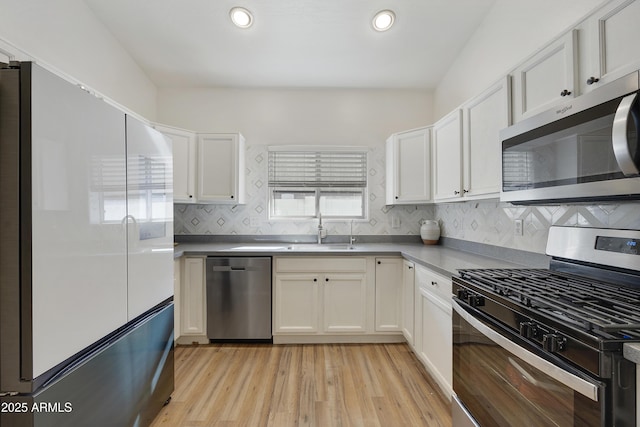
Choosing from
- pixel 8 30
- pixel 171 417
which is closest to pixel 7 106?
pixel 8 30

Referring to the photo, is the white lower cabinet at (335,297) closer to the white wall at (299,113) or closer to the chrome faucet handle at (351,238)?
the chrome faucet handle at (351,238)

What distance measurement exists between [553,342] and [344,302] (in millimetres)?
1961

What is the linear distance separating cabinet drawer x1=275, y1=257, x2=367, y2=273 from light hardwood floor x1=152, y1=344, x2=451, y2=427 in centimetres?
71

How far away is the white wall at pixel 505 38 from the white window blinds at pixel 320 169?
110 centimetres

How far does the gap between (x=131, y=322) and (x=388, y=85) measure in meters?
3.16

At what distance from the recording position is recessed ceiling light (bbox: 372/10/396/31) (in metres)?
2.28

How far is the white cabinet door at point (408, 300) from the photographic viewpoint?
2410mm

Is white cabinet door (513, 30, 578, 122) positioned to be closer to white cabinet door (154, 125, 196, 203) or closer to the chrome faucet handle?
the chrome faucet handle

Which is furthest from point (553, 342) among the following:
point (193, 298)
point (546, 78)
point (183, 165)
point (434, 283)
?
point (183, 165)

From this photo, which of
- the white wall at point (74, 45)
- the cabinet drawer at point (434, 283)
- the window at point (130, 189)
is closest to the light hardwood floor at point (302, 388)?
the cabinet drawer at point (434, 283)

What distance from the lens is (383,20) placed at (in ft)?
7.66

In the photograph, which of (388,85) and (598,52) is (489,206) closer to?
(598,52)

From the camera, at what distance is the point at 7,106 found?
0.93m

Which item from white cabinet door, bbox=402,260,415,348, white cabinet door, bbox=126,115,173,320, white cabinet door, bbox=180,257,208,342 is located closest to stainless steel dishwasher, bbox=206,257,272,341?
white cabinet door, bbox=180,257,208,342
